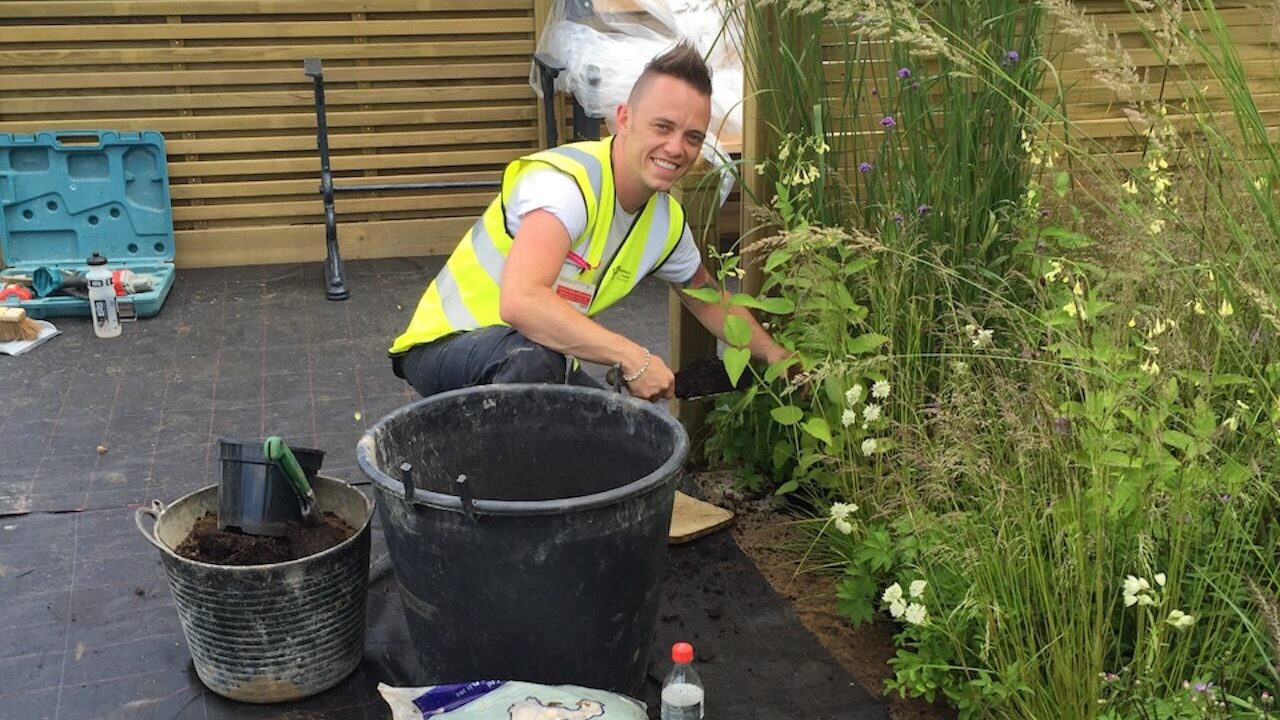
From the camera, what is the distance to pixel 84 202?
17.1 feet

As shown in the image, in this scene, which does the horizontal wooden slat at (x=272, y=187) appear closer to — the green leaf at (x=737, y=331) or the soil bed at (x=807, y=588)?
the soil bed at (x=807, y=588)

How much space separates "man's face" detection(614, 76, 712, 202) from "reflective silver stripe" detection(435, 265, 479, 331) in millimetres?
490

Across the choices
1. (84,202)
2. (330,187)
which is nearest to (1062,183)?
(330,187)

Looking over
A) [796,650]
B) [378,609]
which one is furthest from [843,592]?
[378,609]

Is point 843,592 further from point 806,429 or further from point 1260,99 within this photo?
point 1260,99

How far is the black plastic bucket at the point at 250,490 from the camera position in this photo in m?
2.34

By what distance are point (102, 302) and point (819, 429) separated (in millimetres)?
3142

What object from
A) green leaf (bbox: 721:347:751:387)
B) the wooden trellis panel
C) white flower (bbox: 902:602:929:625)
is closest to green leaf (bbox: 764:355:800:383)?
green leaf (bbox: 721:347:751:387)

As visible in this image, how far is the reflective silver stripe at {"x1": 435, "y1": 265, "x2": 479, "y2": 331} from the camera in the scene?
2.75 metres

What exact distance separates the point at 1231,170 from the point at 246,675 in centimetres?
227

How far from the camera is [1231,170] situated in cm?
250

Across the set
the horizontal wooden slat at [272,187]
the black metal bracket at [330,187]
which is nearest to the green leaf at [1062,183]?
the black metal bracket at [330,187]

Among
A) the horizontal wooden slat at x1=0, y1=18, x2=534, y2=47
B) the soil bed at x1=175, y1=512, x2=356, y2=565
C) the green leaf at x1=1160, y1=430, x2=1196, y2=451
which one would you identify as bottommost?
the soil bed at x1=175, y1=512, x2=356, y2=565

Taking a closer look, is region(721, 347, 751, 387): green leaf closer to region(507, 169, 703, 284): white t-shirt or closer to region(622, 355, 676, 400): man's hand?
region(622, 355, 676, 400): man's hand
